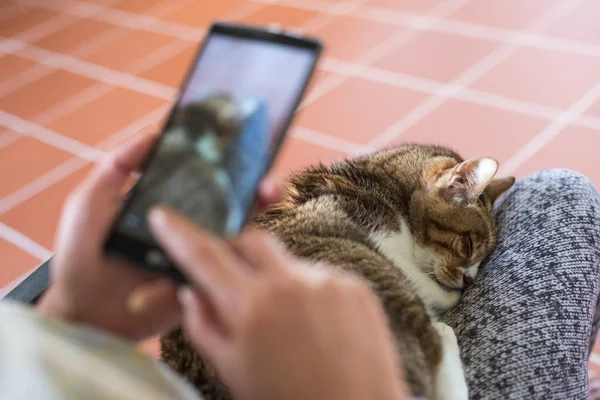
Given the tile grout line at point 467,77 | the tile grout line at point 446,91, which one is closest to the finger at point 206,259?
the tile grout line at point 467,77

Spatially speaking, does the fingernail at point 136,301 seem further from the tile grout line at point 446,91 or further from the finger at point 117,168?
the tile grout line at point 446,91

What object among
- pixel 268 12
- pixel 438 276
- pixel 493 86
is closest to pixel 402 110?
pixel 493 86

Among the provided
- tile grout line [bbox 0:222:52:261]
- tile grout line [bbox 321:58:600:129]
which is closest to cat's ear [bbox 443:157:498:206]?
tile grout line [bbox 321:58:600:129]

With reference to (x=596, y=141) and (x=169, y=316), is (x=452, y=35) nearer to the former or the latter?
(x=596, y=141)

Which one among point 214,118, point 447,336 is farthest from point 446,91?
point 214,118

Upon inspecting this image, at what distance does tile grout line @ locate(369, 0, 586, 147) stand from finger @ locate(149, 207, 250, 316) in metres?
1.70

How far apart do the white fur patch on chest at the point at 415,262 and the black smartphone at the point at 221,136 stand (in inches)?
19.1

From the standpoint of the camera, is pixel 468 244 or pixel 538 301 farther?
pixel 468 244

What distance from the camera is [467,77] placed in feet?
8.02

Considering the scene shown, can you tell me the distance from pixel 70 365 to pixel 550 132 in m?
1.90

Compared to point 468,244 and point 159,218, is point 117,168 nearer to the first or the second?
point 159,218

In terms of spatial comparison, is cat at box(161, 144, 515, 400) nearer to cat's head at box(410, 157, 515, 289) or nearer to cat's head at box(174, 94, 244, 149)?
cat's head at box(410, 157, 515, 289)

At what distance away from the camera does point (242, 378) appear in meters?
0.54

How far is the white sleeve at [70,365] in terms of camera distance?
1.86 feet
